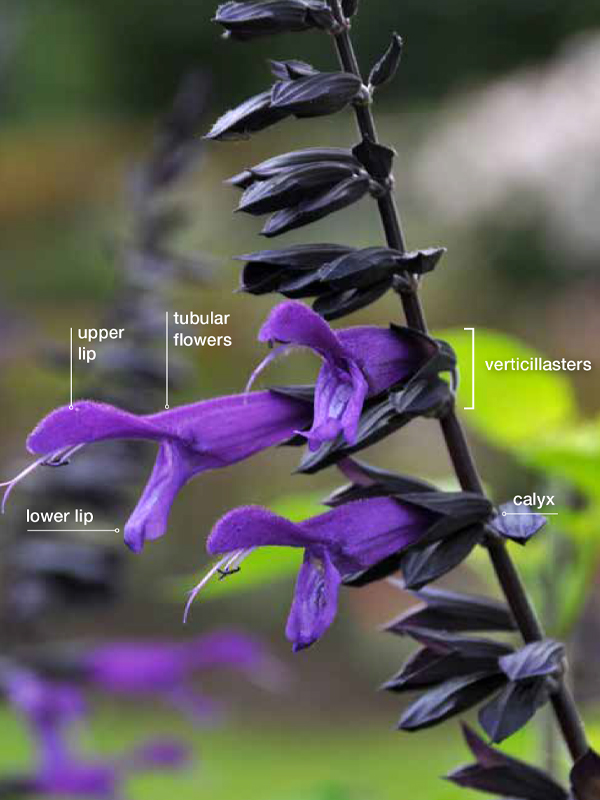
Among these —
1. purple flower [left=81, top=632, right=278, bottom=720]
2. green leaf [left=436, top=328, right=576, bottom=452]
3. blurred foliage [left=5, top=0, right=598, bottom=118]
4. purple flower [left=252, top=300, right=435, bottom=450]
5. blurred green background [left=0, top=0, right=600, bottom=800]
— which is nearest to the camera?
purple flower [left=252, top=300, right=435, bottom=450]

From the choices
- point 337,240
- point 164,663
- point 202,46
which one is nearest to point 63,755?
point 164,663

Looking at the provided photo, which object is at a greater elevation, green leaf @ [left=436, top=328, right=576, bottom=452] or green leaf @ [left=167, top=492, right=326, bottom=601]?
green leaf @ [left=436, top=328, right=576, bottom=452]

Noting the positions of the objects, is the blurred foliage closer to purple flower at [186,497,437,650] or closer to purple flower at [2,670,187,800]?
purple flower at [2,670,187,800]

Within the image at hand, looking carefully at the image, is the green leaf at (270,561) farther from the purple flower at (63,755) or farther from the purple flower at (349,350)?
the purple flower at (63,755)

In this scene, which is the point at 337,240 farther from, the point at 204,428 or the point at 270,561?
the point at 204,428

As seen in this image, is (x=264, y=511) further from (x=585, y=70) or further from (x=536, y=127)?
(x=536, y=127)

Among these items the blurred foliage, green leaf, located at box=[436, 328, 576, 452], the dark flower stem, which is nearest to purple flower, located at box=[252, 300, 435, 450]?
the dark flower stem
